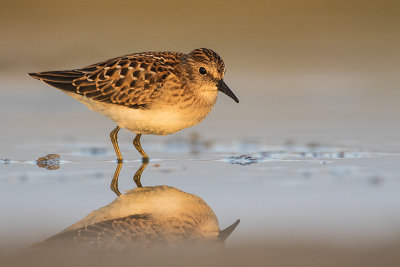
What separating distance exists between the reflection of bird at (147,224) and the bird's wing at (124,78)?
8.02 feet

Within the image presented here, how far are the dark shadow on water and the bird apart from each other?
208cm

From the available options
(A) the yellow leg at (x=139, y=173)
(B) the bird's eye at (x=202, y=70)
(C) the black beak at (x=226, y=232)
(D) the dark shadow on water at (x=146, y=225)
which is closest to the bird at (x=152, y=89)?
(B) the bird's eye at (x=202, y=70)

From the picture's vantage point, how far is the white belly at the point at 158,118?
27.9 feet

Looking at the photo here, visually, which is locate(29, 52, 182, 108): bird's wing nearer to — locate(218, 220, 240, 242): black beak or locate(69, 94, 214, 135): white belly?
locate(69, 94, 214, 135): white belly

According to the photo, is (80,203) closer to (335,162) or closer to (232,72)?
(335,162)

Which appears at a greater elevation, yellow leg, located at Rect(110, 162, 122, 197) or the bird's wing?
the bird's wing

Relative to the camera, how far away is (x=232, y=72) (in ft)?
49.0

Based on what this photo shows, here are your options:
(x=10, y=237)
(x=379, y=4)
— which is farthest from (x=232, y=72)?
(x=10, y=237)

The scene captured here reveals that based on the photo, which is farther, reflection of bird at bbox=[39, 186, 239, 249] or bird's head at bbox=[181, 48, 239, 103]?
bird's head at bbox=[181, 48, 239, 103]

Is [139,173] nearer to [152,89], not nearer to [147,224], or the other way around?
[152,89]

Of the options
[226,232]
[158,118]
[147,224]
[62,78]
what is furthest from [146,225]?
[62,78]

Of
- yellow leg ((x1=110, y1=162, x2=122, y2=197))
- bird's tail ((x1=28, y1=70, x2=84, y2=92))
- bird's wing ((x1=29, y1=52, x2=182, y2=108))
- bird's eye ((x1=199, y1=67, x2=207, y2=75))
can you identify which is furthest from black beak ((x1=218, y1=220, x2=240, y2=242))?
bird's tail ((x1=28, y1=70, x2=84, y2=92))

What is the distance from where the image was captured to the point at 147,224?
5543 millimetres

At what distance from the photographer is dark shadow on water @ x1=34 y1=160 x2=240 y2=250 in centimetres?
507
